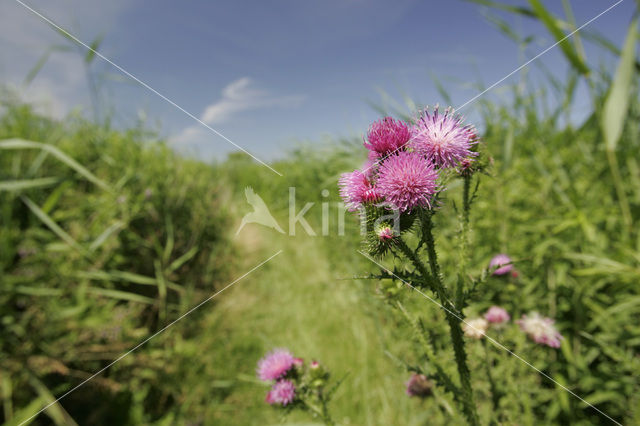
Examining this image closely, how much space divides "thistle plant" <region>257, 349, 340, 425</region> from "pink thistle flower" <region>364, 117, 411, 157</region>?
2.31 feet

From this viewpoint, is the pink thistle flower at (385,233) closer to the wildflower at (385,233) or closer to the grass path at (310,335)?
the wildflower at (385,233)

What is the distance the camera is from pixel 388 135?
809 mm

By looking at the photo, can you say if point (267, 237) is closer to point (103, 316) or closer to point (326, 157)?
point (326, 157)

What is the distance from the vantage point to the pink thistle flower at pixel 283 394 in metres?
1.15

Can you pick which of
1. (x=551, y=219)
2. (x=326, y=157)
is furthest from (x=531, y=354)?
(x=326, y=157)

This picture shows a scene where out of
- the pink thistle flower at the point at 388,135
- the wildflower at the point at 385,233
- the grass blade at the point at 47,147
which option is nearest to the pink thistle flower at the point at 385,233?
the wildflower at the point at 385,233

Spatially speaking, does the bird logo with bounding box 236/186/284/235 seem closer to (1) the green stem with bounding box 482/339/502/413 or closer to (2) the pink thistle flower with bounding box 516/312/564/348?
(1) the green stem with bounding box 482/339/502/413

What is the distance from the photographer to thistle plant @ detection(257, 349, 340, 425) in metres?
1.12

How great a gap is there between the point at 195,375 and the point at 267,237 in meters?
2.30

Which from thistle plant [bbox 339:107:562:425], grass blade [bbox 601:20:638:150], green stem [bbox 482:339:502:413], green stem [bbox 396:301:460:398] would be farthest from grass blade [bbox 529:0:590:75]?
green stem [bbox 482:339:502:413]

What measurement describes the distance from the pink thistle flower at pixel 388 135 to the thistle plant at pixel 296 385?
0.70 meters

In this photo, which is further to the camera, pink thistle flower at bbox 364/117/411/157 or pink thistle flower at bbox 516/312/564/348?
pink thistle flower at bbox 516/312/564/348

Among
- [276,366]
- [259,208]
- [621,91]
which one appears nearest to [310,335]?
[259,208]

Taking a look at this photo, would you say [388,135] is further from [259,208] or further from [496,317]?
[259,208]
